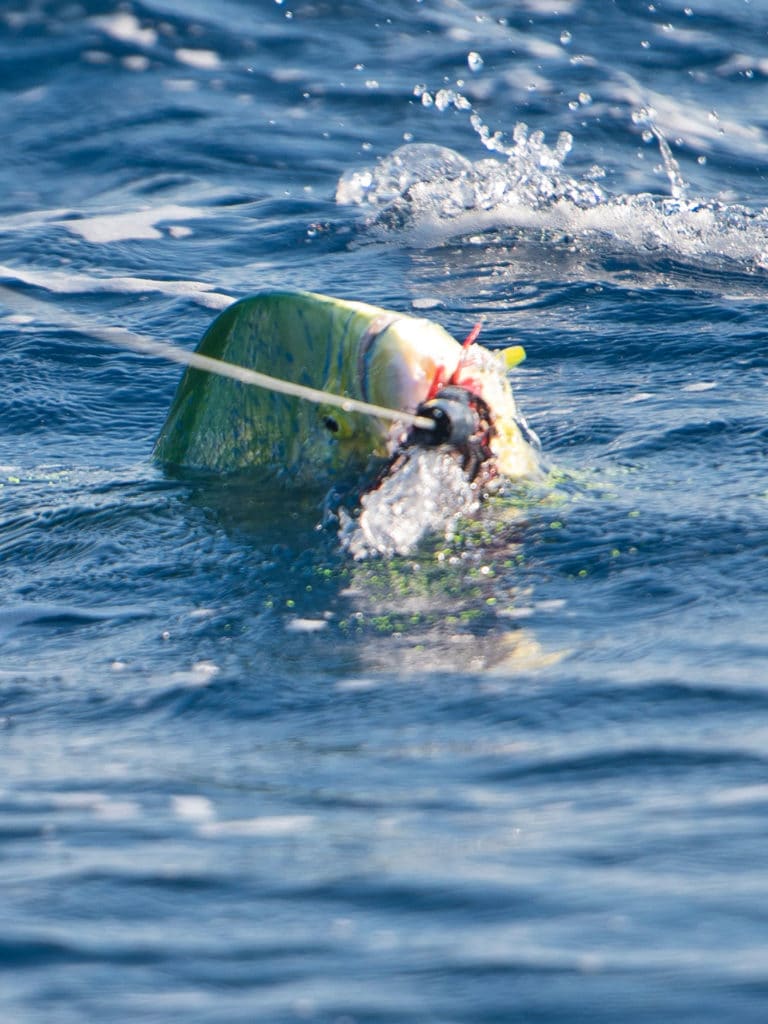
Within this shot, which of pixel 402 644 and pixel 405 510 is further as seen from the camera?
pixel 405 510

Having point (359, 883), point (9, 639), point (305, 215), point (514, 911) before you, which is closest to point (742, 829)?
point (514, 911)

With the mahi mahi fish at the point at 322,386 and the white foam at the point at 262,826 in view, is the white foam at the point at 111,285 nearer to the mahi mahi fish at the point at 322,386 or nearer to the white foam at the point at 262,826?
the mahi mahi fish at the point at 322,386

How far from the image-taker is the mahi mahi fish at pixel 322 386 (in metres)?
4.32

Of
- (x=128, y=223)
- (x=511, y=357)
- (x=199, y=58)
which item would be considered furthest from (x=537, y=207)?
(x=511, y=357)

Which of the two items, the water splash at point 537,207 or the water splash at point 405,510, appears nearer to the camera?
the water splash at point 405,510

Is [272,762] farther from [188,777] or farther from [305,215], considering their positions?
[305,215]

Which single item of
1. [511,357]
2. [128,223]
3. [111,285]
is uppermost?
[128,223]

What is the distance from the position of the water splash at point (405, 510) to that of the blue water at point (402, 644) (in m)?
0.10

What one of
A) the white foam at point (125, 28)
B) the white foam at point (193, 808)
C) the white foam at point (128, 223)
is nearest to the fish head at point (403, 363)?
the white foam at point (193, 808)

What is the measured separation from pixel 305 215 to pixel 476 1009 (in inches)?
279

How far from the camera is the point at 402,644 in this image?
3.70 m

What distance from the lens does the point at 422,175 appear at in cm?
886

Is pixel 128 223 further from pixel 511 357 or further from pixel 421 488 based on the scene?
pixel 421 488

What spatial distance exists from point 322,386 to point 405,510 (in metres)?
0.47
